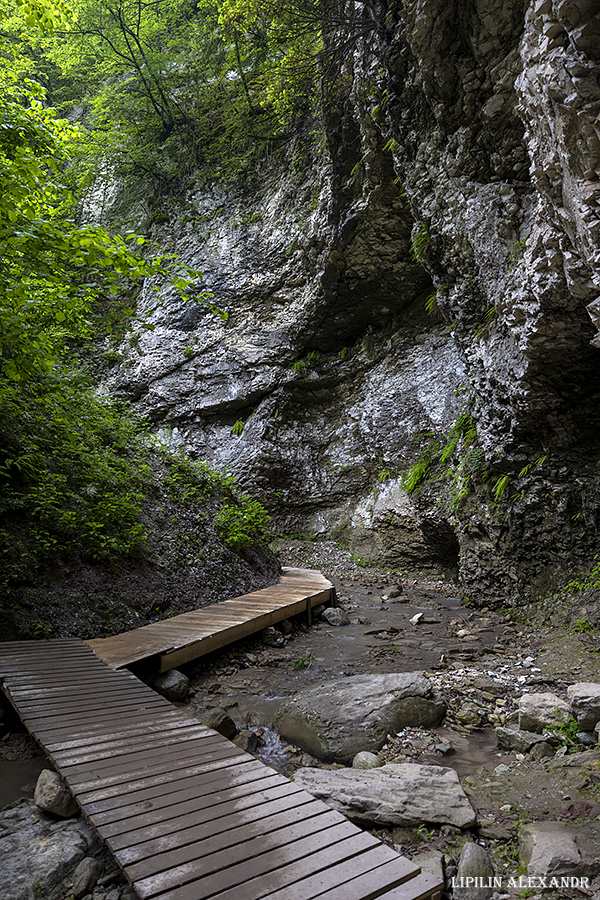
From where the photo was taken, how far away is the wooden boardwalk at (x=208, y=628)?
18.2ft

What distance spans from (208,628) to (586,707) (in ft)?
14.5

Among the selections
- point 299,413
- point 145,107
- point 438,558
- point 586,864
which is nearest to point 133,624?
point 586,864

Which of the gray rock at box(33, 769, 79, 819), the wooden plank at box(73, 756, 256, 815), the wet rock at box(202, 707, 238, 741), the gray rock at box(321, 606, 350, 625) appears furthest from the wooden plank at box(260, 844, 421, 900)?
the gray rock at box(321, 606, 350, 625)

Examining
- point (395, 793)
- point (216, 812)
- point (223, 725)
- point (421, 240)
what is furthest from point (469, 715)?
point (421, 240)

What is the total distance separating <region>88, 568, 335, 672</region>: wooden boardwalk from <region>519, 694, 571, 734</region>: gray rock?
3667mm

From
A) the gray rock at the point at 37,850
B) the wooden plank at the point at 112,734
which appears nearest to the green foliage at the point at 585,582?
the wooden plank at the point at 112,734

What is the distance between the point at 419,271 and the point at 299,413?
601cm

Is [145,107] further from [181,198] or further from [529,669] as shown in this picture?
[529,669]

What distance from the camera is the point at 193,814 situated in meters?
2.72

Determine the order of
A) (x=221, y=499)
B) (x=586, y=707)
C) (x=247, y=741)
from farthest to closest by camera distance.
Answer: (x=221, y=499)
(x=247, y=741)
(x=586, y=707)

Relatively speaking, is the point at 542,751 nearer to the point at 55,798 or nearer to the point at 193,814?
the point at 193,814

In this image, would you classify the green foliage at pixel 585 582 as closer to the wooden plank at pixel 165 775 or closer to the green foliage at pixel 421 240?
the wooden plank at pixel 165 775

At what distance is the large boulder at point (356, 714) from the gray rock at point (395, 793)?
0.64m

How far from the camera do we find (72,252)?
15.0ft
